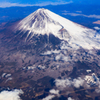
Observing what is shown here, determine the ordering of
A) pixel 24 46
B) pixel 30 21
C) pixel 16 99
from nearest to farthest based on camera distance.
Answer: pixel 16 99, pixel 24 46, pixel 30 21

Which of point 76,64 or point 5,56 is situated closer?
point 76,64

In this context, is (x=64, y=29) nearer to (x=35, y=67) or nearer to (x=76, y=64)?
(x=76, y=64)

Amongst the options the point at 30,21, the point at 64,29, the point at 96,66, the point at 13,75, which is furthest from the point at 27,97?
the point at 30,21

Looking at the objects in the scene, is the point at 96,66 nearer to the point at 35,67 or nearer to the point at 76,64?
the point at 76,64

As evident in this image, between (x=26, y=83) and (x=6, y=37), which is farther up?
(x=6, y=37)

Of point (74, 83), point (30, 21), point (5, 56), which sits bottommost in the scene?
point (74, 83)

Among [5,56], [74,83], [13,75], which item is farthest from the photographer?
[5,56]

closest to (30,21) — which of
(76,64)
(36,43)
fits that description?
(36,43)
